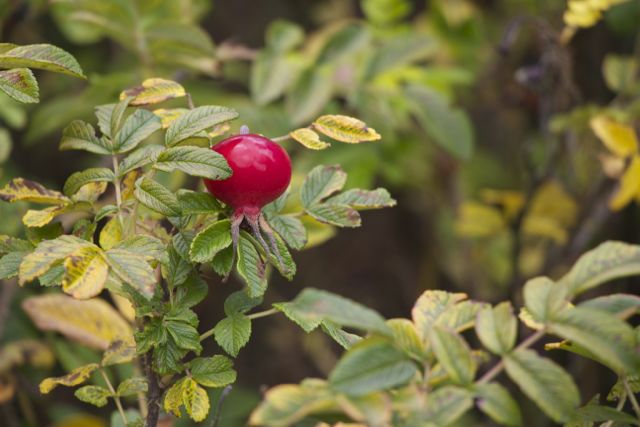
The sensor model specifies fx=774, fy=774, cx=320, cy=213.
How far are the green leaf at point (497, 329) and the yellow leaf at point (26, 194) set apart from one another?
0.39 meters

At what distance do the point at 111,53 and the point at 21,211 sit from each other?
3.33ft

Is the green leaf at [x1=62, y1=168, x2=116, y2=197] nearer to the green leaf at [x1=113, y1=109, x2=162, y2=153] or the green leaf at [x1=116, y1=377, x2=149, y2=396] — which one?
the green leaf at [x1=113, y1=109, x2=162, y2=153]

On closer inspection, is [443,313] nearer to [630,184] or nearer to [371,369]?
[371,369]

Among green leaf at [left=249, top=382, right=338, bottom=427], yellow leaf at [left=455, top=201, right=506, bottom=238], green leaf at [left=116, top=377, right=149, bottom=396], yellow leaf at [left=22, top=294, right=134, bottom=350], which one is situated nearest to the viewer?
green leaf at [left=249, top=382, right=338, bottom=427]

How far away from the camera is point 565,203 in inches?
64.3

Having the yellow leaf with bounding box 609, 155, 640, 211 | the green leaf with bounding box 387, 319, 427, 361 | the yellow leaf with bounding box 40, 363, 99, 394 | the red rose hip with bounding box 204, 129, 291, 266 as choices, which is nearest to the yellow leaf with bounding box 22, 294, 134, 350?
the yellow leaf with bounding box 40, 363, 99, 394

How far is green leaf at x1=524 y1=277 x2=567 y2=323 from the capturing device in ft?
1.86

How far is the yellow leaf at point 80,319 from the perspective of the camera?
1.06 m

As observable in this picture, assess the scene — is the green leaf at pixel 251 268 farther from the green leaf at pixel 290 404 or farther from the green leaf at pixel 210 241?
the green leaf at pixel 290 404

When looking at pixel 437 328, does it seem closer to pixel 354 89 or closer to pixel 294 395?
pixel 294 395

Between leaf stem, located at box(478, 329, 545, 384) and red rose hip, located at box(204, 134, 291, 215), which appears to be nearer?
leaf stem, located at box(478, 329, 545, 384)

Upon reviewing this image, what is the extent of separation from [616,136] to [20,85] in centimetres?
100

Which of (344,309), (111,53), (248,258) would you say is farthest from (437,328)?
(111,53)

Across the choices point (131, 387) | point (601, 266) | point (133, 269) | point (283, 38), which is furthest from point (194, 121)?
point (283, 38)
